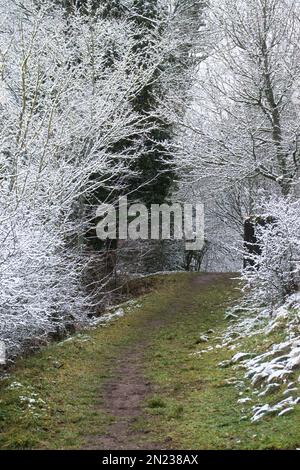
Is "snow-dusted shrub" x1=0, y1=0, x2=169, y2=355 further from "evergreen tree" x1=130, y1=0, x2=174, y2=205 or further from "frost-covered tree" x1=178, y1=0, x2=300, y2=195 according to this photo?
"frost-covered tree" x1=178, y1=0, x2=300, y2=195

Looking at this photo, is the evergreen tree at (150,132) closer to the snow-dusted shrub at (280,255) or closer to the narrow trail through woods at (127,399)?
the narrow trail through woods at (127,399)

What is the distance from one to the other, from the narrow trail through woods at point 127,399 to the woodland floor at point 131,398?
0.01 meters

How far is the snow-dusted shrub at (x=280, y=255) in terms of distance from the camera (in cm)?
997

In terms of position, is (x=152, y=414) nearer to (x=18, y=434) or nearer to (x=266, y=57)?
(x=18, y=434)

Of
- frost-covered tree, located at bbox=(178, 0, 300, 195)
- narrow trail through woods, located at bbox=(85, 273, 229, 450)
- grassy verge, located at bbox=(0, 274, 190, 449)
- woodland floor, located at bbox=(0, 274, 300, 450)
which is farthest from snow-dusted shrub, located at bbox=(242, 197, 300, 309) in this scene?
grassy verge, located at bbox=(0, 274, 190, 449)

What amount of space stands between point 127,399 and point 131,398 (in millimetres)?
60

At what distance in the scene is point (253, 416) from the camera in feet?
20.1

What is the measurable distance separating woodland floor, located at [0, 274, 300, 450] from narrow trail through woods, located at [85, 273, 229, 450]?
1cm

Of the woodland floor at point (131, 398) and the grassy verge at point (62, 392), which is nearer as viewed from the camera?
the woodland floor at point (131, 398)

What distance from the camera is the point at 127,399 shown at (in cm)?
775

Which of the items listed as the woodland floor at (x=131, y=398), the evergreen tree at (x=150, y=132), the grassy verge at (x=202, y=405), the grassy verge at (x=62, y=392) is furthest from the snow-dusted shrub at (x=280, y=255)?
the evergreen tree at (x=150, y=132)

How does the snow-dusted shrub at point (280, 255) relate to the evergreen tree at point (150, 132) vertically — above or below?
below

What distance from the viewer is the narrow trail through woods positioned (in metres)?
6.03

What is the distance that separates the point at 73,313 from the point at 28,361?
9.58ft
